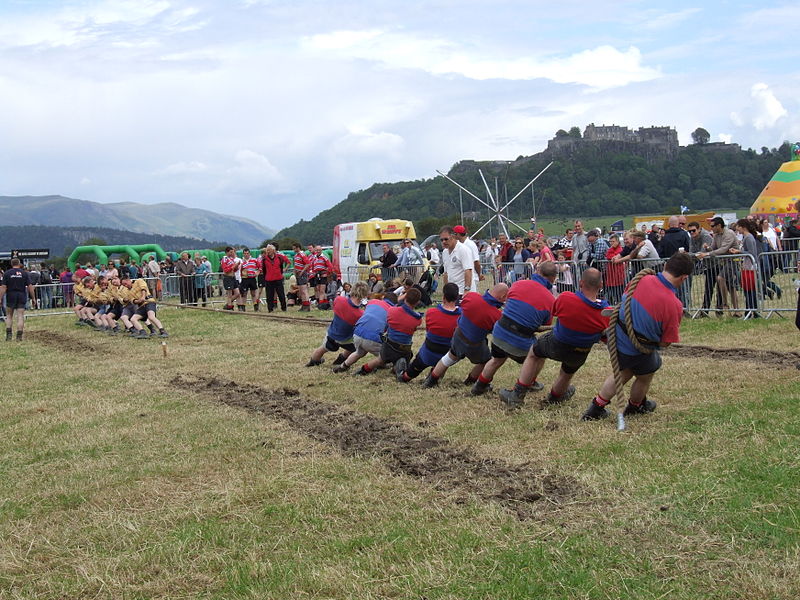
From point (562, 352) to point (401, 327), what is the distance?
10.2 feet

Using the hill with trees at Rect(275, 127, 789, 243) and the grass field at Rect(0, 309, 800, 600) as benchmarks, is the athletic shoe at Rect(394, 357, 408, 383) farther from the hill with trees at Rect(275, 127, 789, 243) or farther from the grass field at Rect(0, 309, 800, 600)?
the hill with trees at Rect(275, 127, 789, 243)

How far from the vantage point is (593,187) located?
355 ft

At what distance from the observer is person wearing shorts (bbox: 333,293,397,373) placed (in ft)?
37.0

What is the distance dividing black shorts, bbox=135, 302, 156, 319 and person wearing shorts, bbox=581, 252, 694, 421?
45.6 feet

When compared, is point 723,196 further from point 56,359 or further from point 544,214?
point 56,359

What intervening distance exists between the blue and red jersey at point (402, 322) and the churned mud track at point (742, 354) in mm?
3561

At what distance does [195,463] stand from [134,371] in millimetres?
→ 6942

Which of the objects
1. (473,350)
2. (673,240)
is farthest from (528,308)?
(673,240)

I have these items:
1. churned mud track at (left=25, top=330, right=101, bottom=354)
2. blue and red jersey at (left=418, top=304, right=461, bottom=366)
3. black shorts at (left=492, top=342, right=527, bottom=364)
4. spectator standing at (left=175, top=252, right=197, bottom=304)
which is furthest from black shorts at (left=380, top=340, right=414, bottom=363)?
spectator standing at (left=175, top=252, right=197, bottom=304)

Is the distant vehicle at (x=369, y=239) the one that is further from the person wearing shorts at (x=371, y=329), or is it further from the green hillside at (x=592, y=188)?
the green hillside at (x=592, y=188)

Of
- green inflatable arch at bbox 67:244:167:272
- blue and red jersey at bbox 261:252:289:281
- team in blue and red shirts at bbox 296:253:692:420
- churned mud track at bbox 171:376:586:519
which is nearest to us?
churned mud track at bbox 171:376:586:519

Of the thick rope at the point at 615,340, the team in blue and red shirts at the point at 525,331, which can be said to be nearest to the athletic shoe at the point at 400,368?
the team in blue and red shirts at the point at 525,331

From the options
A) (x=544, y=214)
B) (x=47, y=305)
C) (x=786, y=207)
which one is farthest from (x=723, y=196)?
(x=47, y=305)

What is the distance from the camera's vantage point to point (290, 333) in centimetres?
1762
